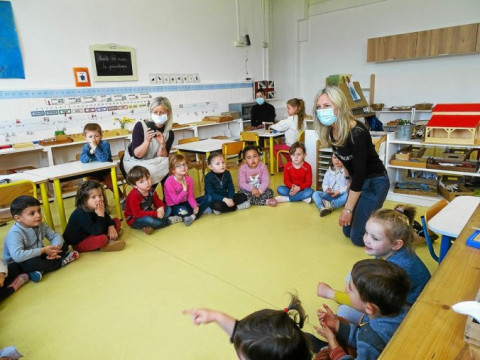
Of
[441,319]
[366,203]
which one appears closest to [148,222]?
[366,203]

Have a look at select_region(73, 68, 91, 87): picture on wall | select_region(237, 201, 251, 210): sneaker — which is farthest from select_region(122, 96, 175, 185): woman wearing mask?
select_region(73, 68, 91, 87): picture on wall

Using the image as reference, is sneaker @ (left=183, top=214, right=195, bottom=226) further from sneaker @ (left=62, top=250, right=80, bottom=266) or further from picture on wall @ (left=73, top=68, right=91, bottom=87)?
picture on wall @ (left=73, top=68, right=91, bottom=87)

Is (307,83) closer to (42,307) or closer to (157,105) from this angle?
(157,105)

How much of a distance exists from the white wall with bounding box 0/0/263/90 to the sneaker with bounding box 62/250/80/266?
2.86 metres

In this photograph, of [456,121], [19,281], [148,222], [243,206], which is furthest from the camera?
[243,206]

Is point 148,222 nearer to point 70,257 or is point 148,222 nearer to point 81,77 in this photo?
point 70,257

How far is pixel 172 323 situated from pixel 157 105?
230cm

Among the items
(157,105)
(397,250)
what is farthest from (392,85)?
(397,250)

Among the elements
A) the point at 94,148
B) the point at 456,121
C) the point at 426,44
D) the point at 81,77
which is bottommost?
the point at 94,148

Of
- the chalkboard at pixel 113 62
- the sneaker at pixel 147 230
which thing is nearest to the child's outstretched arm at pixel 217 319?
the sneaker at pixel 147 230

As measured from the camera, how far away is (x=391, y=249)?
1691 millimetres

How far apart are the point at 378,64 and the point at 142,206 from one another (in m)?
6.08

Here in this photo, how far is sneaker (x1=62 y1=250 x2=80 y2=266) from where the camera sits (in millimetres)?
2723

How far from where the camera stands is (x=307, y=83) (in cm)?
830
